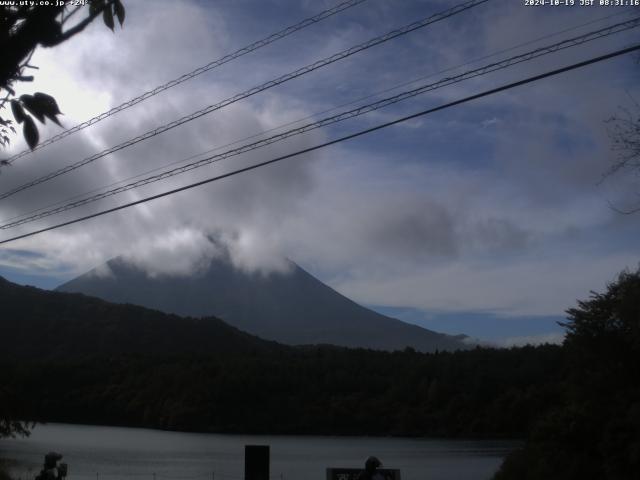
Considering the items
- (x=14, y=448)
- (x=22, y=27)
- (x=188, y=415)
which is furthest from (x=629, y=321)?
(x=188, y=415)

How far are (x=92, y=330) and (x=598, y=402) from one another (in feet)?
343

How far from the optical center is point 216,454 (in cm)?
6381

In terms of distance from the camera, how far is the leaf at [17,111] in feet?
11.2

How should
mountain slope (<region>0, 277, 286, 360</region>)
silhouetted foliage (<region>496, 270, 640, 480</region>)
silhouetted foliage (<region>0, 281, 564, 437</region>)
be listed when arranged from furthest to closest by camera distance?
mountain slope (<region>0, 277, 286, 360</region>), silhouetted foliage (<region>0, 281, 564, 437</region>), silhouetted foliage (<region>496, 270, 640, 480</region>)

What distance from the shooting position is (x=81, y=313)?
124000 mm

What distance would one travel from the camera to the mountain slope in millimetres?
100812

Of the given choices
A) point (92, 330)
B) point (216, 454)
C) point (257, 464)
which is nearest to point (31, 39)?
point (257, 464)

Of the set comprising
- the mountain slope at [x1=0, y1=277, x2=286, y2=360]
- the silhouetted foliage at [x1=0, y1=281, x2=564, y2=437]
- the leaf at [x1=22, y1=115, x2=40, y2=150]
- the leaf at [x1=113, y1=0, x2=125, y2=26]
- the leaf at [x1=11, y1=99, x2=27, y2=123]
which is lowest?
the leaf at [x1=22, y1=115, x2=40, y2=150]

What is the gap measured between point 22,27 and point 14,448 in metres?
58.0

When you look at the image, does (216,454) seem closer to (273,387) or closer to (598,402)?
(273,387)

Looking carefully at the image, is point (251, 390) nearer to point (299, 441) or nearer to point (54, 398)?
point (299, 441)

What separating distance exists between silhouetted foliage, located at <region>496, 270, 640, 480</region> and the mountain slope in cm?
7534

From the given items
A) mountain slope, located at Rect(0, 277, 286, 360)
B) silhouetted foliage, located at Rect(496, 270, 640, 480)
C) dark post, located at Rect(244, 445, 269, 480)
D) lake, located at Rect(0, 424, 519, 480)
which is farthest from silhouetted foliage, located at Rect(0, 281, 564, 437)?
dark post, located at Rect(244, 445, 269, 480)

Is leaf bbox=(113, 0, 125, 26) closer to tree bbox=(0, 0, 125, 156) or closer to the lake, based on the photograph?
tree bbox=(0, 0, 125, 156)
